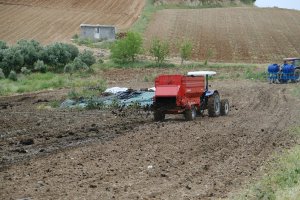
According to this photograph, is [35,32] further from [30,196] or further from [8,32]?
[30,196]

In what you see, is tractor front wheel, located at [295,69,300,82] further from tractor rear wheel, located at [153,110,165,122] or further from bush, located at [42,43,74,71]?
tractor rear wheel, located at [153,110,165,122]

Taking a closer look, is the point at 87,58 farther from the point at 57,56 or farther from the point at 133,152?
the point at 133,152

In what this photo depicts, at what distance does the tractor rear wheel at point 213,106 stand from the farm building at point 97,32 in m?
40.1

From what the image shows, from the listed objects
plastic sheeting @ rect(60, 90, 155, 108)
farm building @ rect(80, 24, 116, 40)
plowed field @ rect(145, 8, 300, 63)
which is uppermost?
plastic sheeting @ rect(60, 90, 155, 108)

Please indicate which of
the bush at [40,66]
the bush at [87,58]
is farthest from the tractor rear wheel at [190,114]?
the bush at [87,58]

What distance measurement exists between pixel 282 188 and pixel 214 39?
179 feet

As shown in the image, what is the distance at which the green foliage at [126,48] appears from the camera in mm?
52469

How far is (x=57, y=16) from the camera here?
239 ft

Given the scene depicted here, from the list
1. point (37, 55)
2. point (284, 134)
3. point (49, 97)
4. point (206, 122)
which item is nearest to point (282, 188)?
point (284, 134)

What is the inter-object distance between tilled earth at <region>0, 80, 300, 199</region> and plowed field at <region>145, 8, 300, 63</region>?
106ft

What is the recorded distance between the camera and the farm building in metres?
63.5

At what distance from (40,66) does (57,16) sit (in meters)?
27.4

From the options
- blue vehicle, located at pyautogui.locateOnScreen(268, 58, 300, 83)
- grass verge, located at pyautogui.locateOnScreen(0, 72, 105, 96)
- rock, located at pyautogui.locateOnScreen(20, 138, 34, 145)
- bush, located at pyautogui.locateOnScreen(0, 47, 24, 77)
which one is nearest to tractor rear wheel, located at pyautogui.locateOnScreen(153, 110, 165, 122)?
rock, located at pyautogui.locateOnScreen(20, 138, 34, 145)

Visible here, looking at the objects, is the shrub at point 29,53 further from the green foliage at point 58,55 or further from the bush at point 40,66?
the bush at point 40,66
